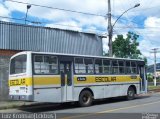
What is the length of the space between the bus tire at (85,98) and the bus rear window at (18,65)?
154 inches

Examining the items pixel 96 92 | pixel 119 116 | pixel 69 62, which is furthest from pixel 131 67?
pixel 119 116

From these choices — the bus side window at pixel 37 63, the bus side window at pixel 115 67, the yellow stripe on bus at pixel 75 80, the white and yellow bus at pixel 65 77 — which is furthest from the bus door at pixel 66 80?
the bus side window at pixel 115 67

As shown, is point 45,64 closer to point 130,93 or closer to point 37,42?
point 37,42

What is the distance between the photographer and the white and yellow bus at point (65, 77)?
62.2 feet

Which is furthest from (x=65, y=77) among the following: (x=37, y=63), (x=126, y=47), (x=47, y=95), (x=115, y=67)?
(x=126, y=47)

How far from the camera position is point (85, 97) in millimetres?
21922

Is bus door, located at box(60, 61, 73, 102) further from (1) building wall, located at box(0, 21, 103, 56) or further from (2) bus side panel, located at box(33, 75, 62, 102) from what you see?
(1) building wall, located at box(0, 21, 103, 56)

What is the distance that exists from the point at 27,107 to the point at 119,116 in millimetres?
6956

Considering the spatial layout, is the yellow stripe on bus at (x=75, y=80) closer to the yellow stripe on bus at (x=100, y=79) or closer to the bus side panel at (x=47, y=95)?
the yellow stripe on bus at (x=100, y=79)

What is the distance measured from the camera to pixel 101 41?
31.6 meters

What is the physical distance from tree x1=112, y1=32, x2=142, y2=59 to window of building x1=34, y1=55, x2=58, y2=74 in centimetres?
3268

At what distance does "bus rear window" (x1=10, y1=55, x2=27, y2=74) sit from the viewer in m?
19.3

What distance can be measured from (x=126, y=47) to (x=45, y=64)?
112 feet

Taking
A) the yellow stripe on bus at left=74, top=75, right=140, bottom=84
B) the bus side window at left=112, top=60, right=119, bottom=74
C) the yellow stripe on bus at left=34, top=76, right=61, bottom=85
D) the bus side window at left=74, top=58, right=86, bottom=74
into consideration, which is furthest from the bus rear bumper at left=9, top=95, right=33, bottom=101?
the bus side window at left=112, top=60, right=119, bottom=74
